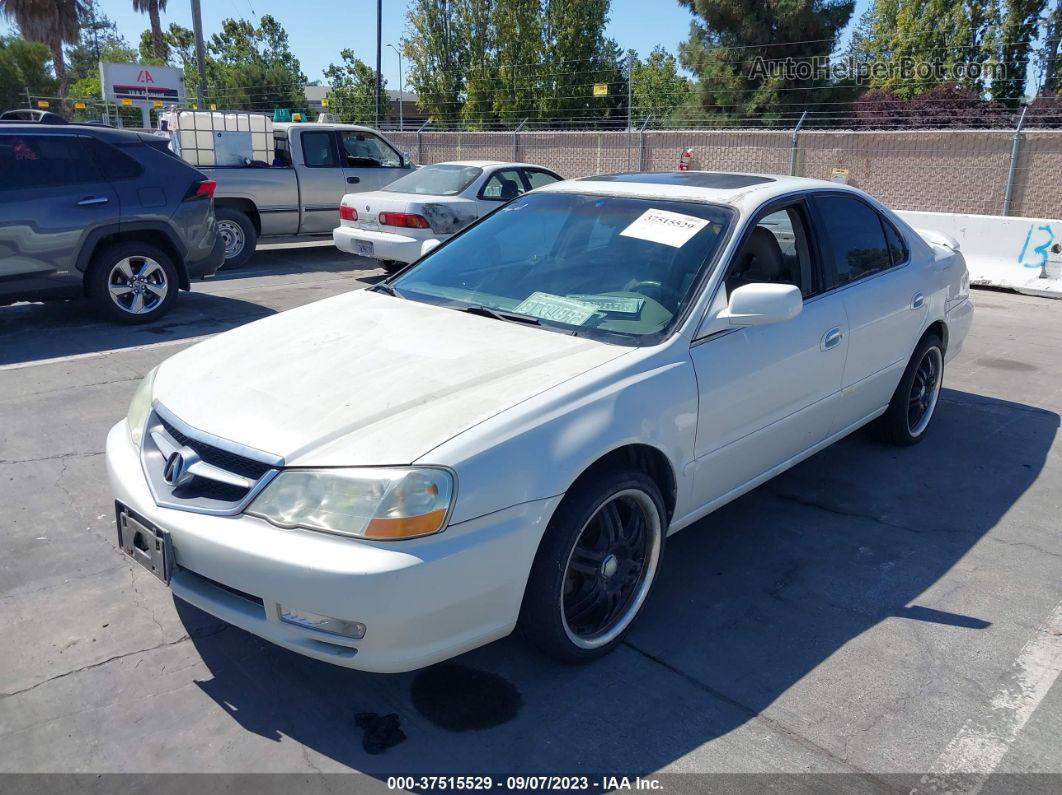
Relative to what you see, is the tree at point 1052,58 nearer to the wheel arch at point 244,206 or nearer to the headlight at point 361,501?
the wheel arch at point 244,206

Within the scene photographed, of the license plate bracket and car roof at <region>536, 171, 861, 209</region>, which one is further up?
car roof at <region>536, 171, 861, 209</region>

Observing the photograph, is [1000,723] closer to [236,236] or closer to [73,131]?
[73,131]

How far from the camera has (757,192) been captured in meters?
4.09

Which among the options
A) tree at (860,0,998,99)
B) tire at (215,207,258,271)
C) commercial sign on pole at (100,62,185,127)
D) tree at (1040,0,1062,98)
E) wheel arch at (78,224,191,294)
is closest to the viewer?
wheel arch at (78,224,191,294)

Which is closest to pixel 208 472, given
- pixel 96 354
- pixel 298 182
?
pixel 96 354

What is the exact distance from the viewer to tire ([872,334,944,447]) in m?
5.15

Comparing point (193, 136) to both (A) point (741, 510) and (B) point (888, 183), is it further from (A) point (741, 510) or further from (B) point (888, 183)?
(B) point (888, 183)

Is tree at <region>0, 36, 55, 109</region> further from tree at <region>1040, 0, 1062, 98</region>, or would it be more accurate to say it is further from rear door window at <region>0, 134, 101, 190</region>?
tree at <region>1040, 0, 1062, 98</region>

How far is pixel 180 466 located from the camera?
289 cm

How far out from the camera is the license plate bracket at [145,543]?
2783 mm

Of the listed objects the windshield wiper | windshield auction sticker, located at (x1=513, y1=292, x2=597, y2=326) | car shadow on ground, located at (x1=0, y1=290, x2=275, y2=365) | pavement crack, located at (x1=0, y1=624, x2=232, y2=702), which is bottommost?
pavement crack, located at (x1=0, y1=624, x2=232, y2=702)

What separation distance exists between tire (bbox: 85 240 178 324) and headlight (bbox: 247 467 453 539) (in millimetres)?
6021

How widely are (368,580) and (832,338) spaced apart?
8.66 feet

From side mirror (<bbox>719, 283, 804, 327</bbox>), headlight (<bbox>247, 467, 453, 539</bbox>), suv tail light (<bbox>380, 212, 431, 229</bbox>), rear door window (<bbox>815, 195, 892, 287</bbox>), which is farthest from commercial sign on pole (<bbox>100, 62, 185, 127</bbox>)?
headlight (<bbox>247, 467, 453, 539</bbox>)
